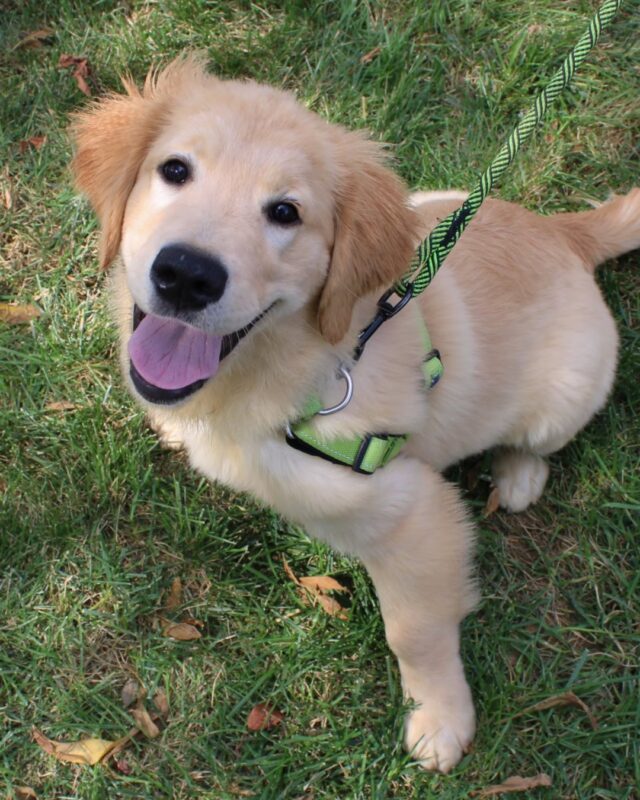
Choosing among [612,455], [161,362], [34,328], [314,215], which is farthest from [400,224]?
[34,328]

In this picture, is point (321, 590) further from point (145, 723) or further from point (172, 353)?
point (172, 353)

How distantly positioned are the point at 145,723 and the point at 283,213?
1775mm

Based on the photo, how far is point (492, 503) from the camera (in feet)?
9.71

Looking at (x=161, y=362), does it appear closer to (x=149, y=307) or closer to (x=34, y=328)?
(x=149, y=307)

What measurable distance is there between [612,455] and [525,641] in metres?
0.83

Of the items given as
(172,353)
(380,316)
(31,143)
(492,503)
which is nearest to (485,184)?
(380,316)

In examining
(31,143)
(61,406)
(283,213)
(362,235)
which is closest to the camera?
(283,213)

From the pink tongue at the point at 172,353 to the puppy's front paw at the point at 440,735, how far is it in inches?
54.5

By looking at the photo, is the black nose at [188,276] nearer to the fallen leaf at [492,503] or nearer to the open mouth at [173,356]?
the open mouth at [173,356]

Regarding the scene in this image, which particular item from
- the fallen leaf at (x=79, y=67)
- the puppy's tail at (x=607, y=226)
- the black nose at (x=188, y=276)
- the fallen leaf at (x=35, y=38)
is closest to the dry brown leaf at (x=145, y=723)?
the black nose at (x=188, y=276)

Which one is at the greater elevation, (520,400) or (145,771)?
(520,400)

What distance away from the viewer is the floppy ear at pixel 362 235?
197 centimetres

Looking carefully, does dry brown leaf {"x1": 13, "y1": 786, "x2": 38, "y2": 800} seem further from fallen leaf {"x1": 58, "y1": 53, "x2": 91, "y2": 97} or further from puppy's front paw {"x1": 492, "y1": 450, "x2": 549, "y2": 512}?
fallen leaf {"x1": 58, "y1": 53, "x2": 91, "y2": 97}

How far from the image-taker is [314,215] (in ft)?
6.43
